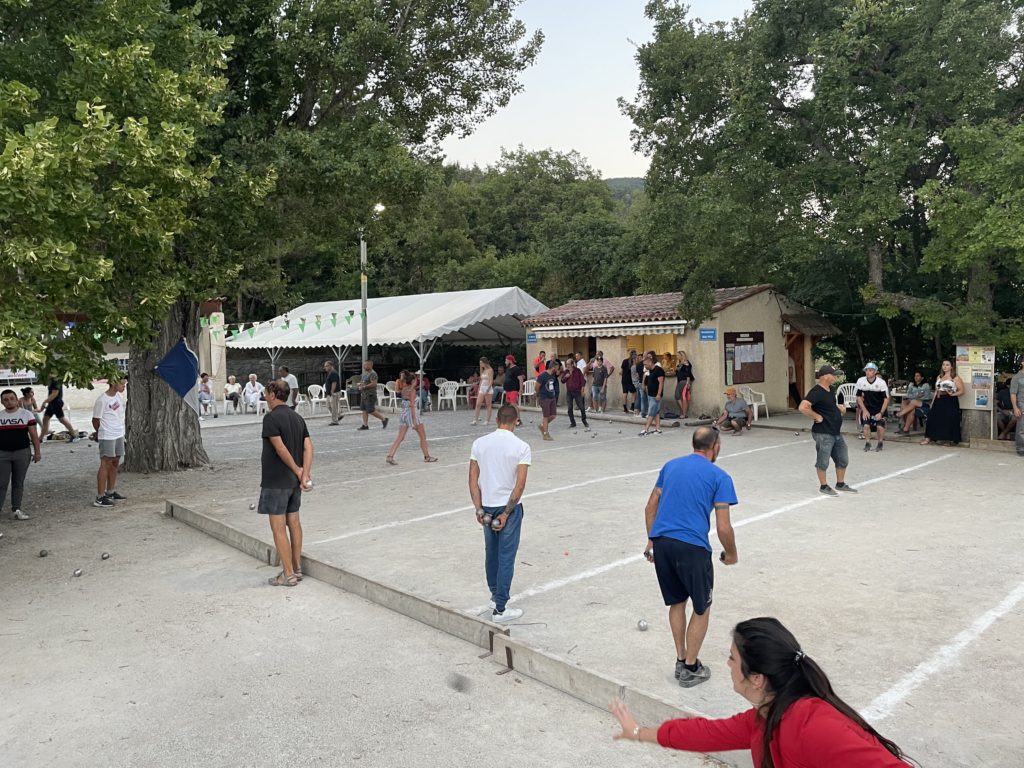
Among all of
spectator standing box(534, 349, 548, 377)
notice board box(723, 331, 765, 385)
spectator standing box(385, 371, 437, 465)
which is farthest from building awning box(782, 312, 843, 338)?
spectator standing box(385, 371, 437, 465)

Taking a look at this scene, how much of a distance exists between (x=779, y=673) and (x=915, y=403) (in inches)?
605

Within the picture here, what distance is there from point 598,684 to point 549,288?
96.7 feet

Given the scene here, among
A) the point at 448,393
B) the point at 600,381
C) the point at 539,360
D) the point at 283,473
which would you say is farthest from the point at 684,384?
the point at 283,473

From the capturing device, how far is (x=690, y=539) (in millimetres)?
4320

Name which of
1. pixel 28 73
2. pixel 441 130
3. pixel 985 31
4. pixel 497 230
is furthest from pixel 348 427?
pixel 497 230

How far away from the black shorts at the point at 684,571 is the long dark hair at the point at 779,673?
2.06 metres

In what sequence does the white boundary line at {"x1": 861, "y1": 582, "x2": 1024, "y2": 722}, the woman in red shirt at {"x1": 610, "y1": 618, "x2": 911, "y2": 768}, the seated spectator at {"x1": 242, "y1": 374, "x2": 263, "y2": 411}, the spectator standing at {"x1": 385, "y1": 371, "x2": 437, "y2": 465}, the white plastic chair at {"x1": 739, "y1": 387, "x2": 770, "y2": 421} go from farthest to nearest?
the seated spectator at {"x1": 242, "y1": 374, "x2": 263, "y2": 411} → the white plastic chair at {"x1": 739, "y1": 387, "x2": 770, "y2": 421} → the spectator standing at {"x1": 385, "y1": 371, "x2": 437, "y2": 465} → the white boundary line at {"x1": 861, "y1": 582, "x2": 1024, "y2": 722} → the woman in red shirt at {"x1": 610, "y1": 618, "x2": 911, "y2": 768}

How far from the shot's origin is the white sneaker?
5492mm

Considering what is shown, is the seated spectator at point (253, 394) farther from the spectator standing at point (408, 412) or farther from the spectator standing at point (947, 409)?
the spectator standing at point (947, 409)

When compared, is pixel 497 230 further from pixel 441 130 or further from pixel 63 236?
pixel 63 236

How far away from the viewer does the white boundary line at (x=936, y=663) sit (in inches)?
165

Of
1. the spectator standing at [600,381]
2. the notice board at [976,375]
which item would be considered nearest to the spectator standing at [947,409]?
the notice board at [976,375]

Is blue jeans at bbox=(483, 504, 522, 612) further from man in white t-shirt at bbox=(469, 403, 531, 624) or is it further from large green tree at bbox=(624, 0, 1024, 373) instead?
large green tree at bbox=(624, 0, 1024, 373)

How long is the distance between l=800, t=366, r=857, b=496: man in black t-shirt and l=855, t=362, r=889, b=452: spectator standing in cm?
473
